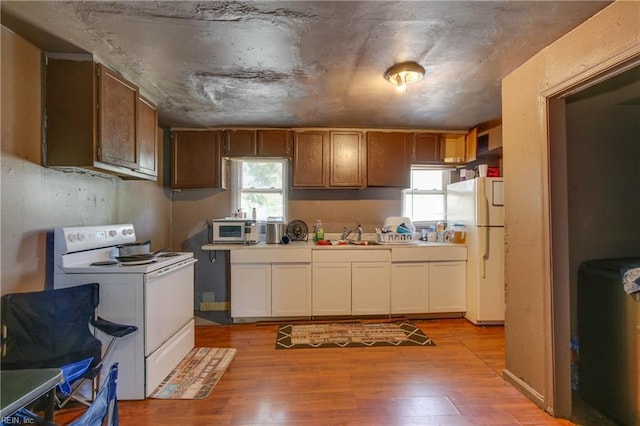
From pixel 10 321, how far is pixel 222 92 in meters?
2.08

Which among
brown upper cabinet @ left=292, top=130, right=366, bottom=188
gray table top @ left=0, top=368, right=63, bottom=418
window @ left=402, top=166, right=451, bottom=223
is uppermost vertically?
brown upper cabinet @ left=292, top=130, right=366, bottom=188

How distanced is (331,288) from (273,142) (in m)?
1.85

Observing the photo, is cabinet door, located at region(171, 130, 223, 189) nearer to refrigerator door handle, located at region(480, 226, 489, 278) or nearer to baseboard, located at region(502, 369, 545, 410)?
refrigerator door handle, located at region(480, 226, 489, 278)

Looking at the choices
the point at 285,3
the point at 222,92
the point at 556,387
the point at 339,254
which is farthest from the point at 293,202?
the point at 556,387

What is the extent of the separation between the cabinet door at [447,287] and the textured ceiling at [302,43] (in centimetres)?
180

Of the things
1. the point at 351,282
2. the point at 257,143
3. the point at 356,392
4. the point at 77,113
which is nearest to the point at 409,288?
the point at 351,282

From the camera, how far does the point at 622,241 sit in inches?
80.6

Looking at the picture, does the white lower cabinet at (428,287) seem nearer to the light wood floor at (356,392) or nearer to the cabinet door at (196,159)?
the light wood floor at (356,392)

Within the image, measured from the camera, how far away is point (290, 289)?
3398 mm

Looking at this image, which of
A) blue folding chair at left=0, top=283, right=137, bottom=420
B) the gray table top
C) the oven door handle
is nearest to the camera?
the gray table top

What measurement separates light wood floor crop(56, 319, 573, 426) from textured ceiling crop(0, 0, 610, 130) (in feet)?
7.42

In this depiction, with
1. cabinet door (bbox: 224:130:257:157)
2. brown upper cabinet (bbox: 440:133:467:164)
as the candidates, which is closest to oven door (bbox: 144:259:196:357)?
cabinet door (bbox: 224:130:257:157)

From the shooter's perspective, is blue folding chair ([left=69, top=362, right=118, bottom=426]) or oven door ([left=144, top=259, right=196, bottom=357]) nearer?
blue folding chair ([left=69, top=362, right=118, bottom=426])

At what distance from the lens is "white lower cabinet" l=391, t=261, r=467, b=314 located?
3482 millimetres
